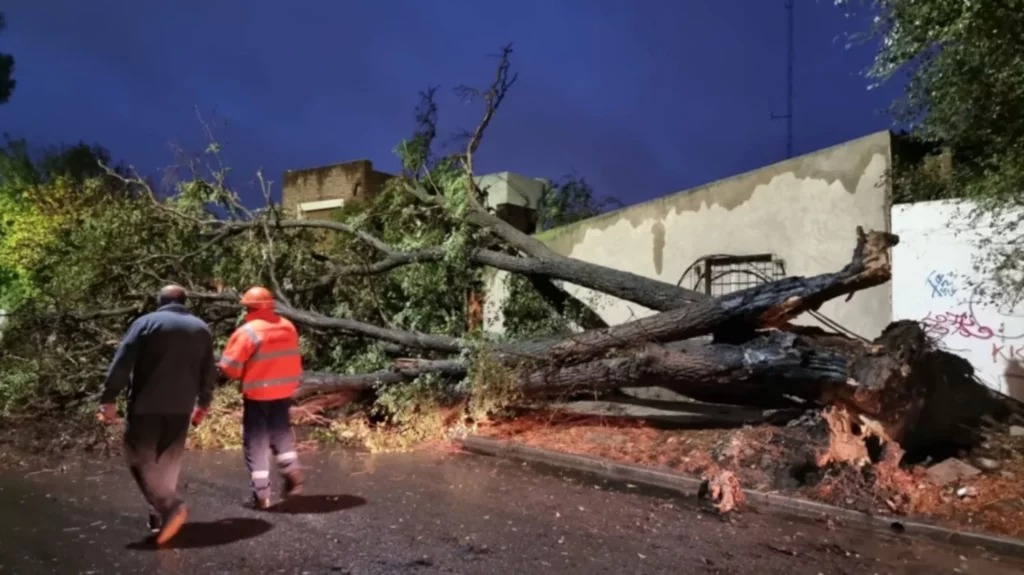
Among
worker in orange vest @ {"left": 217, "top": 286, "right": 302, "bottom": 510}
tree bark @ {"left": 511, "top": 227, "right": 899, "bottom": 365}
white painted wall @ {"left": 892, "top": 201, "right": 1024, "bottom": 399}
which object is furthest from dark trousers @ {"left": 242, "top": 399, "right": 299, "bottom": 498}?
white painted wall @ {"left": 892, "top": 201, "right": 1024, "bottom": 399}

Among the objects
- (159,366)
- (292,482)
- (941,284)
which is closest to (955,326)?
(941,284)

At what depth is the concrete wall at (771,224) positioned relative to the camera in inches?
354

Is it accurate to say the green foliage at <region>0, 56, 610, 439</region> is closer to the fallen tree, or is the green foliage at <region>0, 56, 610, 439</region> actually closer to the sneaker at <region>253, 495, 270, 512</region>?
the fallen tree

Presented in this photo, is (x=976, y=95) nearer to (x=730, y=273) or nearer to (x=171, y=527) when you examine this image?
(x=730, y=273)

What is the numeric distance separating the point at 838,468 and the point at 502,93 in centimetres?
632

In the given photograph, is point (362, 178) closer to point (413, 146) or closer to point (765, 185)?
point (413, 146)

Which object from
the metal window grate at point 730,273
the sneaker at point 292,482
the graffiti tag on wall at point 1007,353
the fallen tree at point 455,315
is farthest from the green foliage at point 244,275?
the graffiti tag on wall at point 1007,353

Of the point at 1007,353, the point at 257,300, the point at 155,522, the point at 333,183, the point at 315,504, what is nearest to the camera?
the point at 155,522

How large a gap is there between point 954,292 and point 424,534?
19.8ft

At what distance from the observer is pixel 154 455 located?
14.8 ft

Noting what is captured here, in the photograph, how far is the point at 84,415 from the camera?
26.7 feet

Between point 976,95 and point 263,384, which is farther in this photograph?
point 976,95

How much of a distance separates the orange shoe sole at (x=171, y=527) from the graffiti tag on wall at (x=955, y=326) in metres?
6.77

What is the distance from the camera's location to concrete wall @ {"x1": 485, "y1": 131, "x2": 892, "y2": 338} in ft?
29.5
